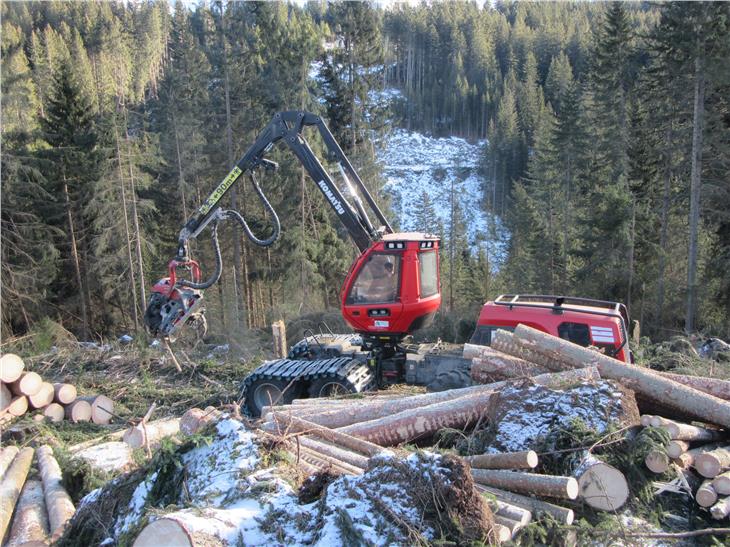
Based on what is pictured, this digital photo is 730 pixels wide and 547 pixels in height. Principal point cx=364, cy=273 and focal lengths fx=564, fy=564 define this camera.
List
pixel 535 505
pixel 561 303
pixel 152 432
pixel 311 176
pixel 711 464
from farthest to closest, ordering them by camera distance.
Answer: pixel 311 176
pixel 561 303
pixel 152 432
pixel 711 464
pixel 535 505

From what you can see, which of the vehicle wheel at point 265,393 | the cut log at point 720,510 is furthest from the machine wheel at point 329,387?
the cut log at point 720,510

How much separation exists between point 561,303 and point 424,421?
387 cm

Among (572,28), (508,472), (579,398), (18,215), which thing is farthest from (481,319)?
(572,28)

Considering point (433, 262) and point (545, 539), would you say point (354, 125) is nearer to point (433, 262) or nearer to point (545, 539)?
point (433, 262)

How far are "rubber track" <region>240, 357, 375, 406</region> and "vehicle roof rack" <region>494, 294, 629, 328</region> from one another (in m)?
2.34

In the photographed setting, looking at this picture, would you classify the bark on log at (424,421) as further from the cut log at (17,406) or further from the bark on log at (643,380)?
the cut log at (17,406)

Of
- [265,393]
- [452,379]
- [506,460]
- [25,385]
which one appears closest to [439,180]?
[265,393]

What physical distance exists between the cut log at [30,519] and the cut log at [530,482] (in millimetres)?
3625

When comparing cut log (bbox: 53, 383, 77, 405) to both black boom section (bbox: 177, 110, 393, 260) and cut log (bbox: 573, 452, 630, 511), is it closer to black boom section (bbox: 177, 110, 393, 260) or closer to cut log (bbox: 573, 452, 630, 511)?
black boom section (bbox: 177, 110, 393, 260)

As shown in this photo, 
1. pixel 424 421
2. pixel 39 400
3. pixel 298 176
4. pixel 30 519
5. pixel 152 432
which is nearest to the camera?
pixel 30 519

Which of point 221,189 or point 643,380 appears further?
point 221,189

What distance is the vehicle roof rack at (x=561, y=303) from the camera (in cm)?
781

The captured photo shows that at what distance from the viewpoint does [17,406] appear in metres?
8.84

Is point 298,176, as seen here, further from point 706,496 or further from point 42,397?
point 706,496
